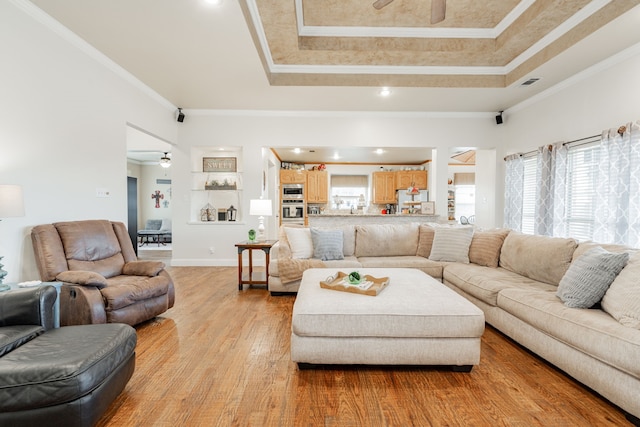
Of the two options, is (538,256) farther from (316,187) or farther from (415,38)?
(316,187)

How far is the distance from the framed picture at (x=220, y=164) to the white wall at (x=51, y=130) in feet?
6.15

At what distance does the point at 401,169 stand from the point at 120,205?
7.43 m

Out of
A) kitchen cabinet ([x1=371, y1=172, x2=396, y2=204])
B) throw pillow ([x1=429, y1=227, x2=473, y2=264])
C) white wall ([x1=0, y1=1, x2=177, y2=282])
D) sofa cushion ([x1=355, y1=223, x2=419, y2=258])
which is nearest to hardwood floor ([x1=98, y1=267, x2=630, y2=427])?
throw pillow ([x1=429, y1=227, x2=473, y2=264])

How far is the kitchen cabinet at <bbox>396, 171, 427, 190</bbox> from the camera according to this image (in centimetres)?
892

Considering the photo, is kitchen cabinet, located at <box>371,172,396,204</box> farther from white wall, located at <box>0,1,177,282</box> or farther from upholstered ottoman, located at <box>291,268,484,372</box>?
upholstered ottoman, located at <box>291,268,484,372</box>

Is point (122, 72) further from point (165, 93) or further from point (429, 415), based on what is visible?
point (429, 415)

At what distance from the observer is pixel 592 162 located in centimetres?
367

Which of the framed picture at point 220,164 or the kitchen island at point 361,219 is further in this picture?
the framed picture at point 220,164

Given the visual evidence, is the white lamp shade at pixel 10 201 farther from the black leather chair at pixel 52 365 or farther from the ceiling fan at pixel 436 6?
the ceiling fan at pixel 436 6

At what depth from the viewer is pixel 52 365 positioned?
134cm

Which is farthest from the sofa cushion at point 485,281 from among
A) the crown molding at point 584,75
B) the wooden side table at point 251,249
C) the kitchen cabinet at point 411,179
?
the kitchen cabinet at point 411,179

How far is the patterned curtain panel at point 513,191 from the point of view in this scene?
4.86 meters

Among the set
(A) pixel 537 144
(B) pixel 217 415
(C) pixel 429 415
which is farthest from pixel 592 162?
(B) pixel 217 415

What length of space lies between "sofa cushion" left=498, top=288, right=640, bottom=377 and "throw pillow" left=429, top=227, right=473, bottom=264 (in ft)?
4.18
